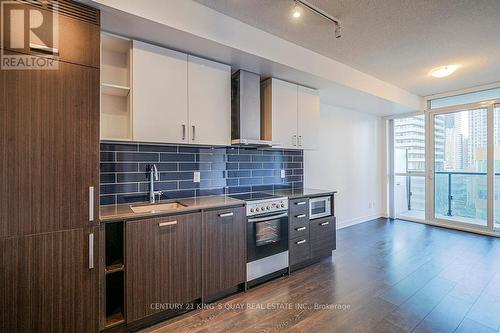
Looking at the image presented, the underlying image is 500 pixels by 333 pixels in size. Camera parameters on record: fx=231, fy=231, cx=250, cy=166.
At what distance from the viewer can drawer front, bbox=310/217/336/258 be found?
308 cm

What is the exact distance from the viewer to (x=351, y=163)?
16.6 feet

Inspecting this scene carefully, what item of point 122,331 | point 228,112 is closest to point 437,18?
point 228,112

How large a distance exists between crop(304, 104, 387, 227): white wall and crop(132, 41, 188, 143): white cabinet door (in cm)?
252

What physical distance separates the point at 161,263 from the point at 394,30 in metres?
3.26

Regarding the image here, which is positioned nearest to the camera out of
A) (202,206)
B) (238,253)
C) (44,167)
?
(44,167)

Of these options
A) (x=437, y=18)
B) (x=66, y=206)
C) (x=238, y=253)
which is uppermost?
(x=437, y=18)

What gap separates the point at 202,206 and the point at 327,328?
4.84 ft

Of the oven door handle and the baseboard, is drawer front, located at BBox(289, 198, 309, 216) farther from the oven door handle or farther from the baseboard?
the baseboard

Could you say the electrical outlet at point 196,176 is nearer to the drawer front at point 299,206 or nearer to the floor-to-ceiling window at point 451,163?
the drawer front at point 299,206

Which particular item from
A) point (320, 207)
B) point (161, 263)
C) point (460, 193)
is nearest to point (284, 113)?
point (320, 207)

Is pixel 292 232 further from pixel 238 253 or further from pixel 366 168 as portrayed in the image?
pixel 366 168

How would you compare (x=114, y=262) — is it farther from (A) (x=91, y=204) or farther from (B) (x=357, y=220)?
(B) (x=357, y=220)

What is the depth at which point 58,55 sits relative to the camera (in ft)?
5.02

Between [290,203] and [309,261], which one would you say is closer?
[290,203]
